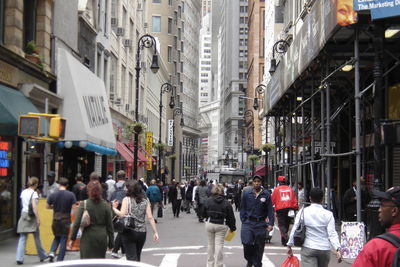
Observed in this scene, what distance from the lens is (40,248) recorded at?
13.3 m

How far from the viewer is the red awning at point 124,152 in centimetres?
3660

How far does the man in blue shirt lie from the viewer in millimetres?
11391

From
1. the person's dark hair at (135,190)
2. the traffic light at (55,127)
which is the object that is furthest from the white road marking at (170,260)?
the traffic light at (55,127)

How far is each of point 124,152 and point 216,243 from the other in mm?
26147

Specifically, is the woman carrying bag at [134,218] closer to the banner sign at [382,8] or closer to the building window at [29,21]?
the banner sign at [382,8]

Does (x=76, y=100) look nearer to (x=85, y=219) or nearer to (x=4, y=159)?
(x=4, y=159)

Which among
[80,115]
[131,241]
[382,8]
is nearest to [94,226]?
[131,241]

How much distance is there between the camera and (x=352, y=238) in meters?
12.0

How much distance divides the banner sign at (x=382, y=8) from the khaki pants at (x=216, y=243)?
4.91m

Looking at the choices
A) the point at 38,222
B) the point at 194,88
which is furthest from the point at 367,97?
the point at 194,88

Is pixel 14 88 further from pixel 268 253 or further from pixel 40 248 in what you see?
pixel 268 253

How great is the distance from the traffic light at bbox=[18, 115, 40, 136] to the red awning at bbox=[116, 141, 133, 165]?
23.8 m

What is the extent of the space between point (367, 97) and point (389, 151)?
4659 millimetres

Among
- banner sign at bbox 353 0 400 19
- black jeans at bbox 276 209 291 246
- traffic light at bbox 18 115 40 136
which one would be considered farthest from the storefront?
banner sign at bbox 353 0 400 19
